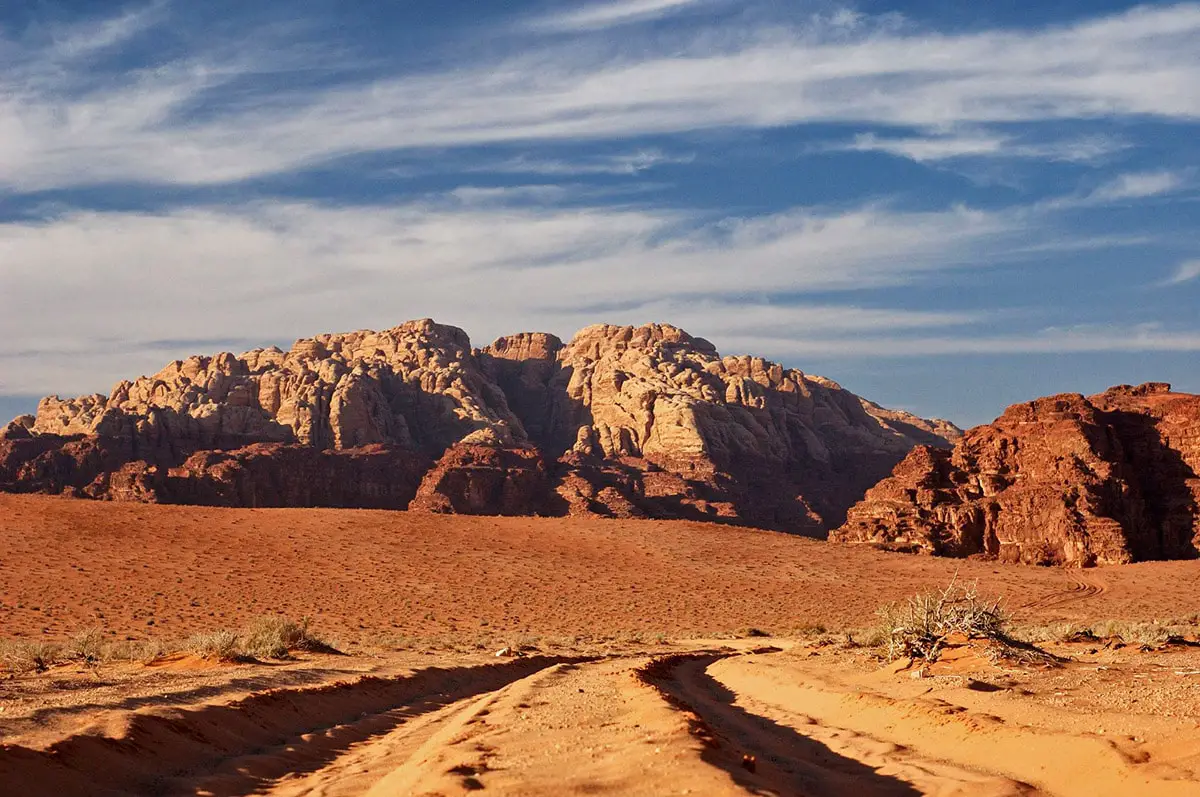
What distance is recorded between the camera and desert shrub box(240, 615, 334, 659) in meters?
20.9

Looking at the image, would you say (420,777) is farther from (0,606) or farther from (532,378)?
(532,378)

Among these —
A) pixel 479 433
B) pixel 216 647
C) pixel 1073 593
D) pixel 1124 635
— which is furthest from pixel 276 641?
pixel 479 433

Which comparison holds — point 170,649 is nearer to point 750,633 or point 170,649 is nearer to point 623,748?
point 623,748

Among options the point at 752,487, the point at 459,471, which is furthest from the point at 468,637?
the point at 752,487

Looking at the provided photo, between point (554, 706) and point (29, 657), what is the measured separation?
1162 cm

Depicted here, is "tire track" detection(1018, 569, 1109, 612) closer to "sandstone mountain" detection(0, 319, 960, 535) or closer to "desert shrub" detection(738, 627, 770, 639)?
"desert shrub" detection(738, 627, 770, 639)

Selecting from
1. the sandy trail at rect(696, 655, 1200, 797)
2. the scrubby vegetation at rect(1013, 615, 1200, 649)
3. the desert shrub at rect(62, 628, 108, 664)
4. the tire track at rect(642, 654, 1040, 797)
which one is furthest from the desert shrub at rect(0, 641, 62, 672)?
the scrubby vegetation at rect(1013, 615, 1200, 649)

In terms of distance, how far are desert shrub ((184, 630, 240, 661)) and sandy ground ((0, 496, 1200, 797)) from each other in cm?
46

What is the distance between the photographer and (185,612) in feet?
113

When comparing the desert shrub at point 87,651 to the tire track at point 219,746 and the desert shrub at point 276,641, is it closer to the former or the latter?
the desert shrub at point 276,641

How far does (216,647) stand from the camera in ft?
64.8

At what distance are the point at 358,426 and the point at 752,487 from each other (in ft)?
128

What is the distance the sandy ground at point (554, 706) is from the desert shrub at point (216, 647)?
A: 459 mm

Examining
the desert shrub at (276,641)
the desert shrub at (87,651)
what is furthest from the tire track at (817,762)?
the desert shrub at (87,651)
